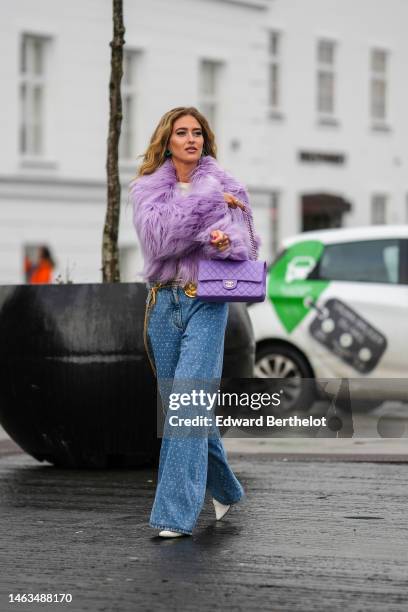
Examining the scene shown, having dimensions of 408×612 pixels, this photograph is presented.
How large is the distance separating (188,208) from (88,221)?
2192 cm

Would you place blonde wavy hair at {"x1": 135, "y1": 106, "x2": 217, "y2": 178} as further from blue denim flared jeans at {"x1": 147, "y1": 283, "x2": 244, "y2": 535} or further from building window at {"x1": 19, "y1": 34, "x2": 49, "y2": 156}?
building window at {"x1": 19, "y1": 34, "x2": 49, "y2": 156}

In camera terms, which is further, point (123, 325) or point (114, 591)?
point (123, 325)

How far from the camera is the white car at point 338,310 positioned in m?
13.5

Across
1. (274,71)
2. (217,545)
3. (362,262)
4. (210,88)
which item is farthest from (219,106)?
(217,545)

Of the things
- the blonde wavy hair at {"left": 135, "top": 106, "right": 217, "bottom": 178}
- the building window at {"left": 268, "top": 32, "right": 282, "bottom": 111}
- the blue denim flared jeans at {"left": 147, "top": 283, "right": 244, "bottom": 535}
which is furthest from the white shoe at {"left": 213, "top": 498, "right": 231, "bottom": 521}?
the building window at {"left": 268, "top": 32, "right": 282, "bottom": 111}

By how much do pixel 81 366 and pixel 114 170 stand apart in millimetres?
1764

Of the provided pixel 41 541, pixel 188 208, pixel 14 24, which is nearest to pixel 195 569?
pixel 41 541

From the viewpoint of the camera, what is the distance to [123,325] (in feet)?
28.1

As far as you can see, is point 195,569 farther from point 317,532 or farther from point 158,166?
point 158,166

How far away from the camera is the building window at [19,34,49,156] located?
27.7 m

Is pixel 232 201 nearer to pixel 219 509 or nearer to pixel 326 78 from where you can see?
pixel 219 509

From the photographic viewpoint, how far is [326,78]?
35.4 metres

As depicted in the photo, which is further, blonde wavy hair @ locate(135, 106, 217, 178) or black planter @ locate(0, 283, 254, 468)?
black planter @ locate(0, 283, 254, 468)

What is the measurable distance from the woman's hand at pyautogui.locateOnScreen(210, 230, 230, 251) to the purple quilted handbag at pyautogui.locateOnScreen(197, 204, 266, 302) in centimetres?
6
